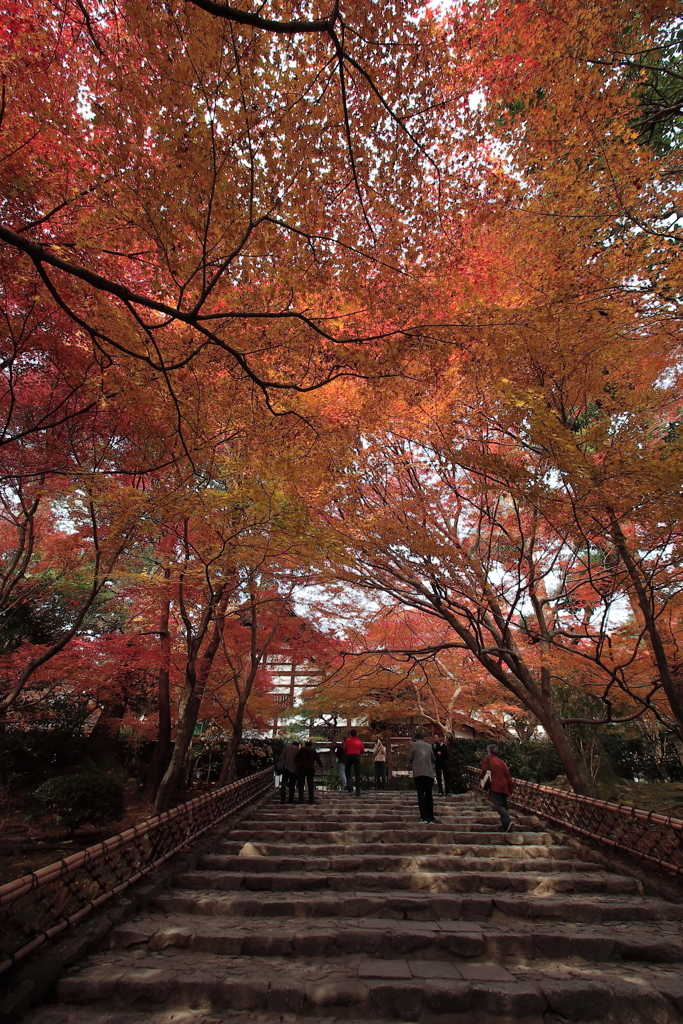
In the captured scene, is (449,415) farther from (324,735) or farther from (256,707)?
(324,735)

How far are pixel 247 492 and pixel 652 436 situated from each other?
323 inches

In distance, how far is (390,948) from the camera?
12.7ft

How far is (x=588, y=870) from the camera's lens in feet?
18.8

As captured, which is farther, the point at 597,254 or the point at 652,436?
the point at 652,436

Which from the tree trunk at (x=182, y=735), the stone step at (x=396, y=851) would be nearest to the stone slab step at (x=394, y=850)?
the stone step at (x=396, y=851)

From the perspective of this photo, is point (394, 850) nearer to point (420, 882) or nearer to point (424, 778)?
point (420, 882)

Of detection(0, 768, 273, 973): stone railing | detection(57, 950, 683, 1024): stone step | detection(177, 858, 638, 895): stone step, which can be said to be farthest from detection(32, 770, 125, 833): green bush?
detection(57, 950, 683, 1024): stone step

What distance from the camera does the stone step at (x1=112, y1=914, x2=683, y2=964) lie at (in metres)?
3.81

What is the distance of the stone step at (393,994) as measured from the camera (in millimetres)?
3156

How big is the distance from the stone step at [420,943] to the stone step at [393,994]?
0.38 metres

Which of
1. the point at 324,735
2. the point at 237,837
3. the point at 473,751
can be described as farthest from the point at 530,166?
the point at 324,735

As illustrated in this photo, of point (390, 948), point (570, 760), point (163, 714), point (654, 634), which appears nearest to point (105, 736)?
point (163, 714)

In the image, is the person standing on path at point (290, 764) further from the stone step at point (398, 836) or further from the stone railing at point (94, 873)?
the stone step at point (398, 836)

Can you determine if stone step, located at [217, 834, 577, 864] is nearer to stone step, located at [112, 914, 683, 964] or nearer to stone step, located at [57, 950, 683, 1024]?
stone step, located at [112, 914, 683, 964]
